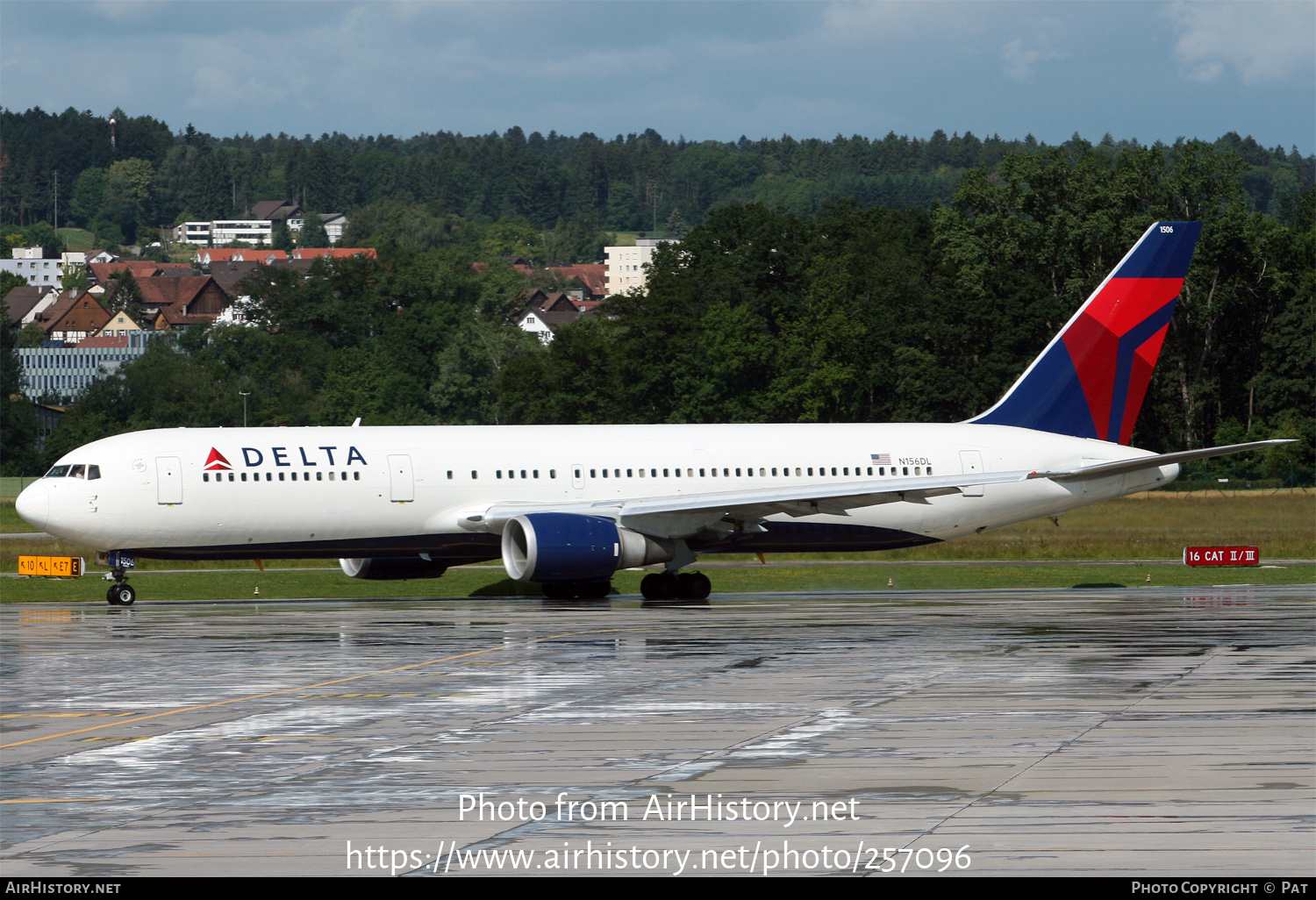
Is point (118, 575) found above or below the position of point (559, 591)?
above

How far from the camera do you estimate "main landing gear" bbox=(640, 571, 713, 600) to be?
3962 cm

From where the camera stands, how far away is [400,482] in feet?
125

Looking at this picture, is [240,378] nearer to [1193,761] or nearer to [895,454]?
[895,454]

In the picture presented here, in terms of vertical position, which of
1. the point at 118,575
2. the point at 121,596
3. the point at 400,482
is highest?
the point at 400,482

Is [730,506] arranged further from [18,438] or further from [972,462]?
[18,438]

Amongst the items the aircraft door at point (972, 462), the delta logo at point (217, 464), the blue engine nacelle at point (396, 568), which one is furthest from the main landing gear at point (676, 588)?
the delta logo at point (217, 464)

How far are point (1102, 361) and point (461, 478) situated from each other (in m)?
16.8

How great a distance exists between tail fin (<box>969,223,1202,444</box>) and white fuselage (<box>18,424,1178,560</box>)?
625 mm

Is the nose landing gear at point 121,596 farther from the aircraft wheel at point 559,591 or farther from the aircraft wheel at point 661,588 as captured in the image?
the aircraft wheel at point 661,588

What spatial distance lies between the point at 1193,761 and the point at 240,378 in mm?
139182

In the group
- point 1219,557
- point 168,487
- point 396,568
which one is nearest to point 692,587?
point 396,568

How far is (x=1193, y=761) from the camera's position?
15.9 metres
